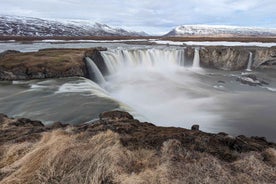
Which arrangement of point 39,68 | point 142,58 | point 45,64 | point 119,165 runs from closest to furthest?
point 119,165 < point 39,68 < point 45,64 < point 142,58

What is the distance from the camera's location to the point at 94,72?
25641 millimetres

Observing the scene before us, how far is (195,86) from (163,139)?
20421 millimetres

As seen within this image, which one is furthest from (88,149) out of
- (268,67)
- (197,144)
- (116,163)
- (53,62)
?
(268,67)

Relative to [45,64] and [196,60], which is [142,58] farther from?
[45,64]

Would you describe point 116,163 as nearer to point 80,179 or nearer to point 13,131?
point 80,179

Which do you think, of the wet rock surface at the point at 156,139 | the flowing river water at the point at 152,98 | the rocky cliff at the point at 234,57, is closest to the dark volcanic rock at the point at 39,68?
the flowing river water at the point at 152,98

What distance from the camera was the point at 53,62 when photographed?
82.0 feet

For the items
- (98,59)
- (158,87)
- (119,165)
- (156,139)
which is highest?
(119,165)

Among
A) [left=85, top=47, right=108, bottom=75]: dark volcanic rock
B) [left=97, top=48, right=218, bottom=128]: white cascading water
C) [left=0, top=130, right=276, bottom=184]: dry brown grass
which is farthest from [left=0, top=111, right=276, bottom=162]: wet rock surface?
[left=85, top=47, right=108, bottom=75]: dark volcanic rock

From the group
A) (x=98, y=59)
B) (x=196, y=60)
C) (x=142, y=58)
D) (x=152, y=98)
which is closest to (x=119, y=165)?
(x=152, y=98)

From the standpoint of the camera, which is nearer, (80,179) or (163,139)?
(80,179)

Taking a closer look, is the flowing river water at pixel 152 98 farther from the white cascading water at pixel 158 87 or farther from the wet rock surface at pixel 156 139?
the wet rock surface at pixel 156 139

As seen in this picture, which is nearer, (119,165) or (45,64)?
(119,165)

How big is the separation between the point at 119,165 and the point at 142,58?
30.3 metres
